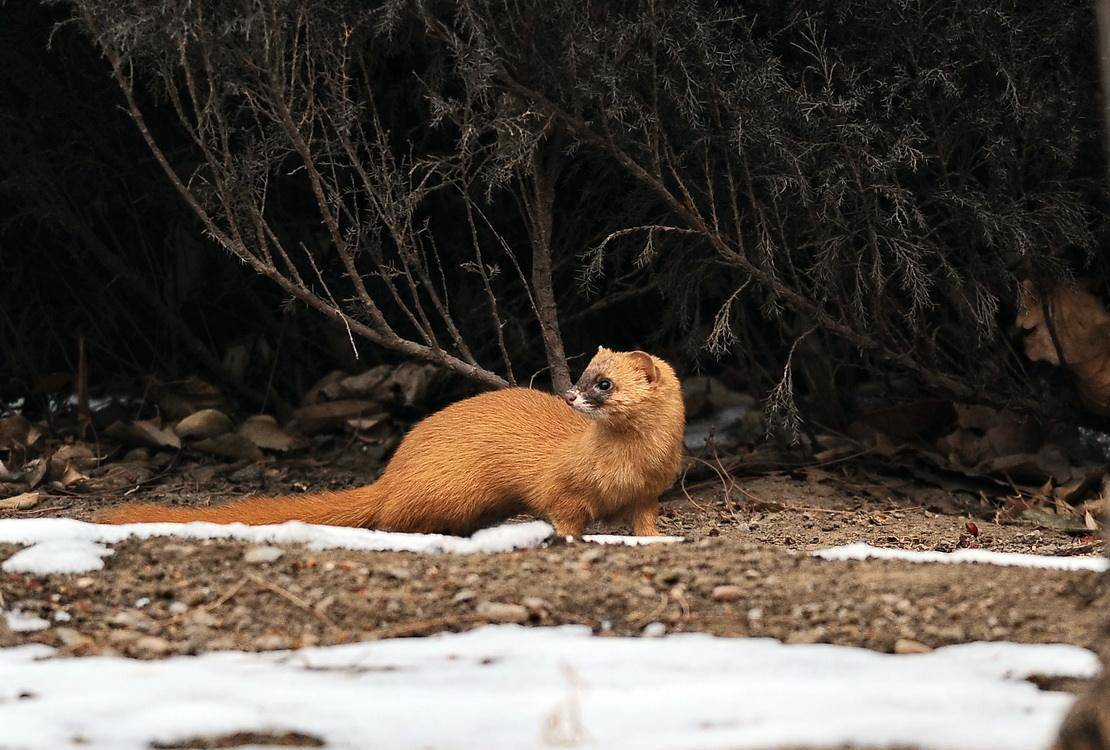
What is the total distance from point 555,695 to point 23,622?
1.34m

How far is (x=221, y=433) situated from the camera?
21.9ft

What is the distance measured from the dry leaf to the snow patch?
3.60m

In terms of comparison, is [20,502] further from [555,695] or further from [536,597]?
[555,695]

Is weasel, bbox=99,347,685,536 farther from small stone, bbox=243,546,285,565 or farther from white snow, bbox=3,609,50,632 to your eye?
white snow, bbox=3,609,50,632

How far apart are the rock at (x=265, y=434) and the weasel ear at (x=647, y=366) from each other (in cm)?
260

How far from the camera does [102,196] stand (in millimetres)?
6969

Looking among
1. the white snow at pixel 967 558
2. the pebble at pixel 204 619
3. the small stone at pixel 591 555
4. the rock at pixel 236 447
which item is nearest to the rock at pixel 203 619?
the pebble at pixel 204 619

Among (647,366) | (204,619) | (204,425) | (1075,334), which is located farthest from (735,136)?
(204,425)

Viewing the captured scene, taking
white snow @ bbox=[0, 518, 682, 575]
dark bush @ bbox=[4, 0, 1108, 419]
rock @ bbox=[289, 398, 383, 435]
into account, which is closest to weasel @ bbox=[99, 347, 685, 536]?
white snow @ bbox=[0, 518, 682, 575]

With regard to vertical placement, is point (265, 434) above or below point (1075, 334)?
below

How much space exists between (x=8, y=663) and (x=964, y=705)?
194cm

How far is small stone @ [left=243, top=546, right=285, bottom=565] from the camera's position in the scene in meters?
3.46

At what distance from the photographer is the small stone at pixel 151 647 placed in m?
2.96

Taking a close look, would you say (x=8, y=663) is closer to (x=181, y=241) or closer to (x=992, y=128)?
(x=992, y=128)
